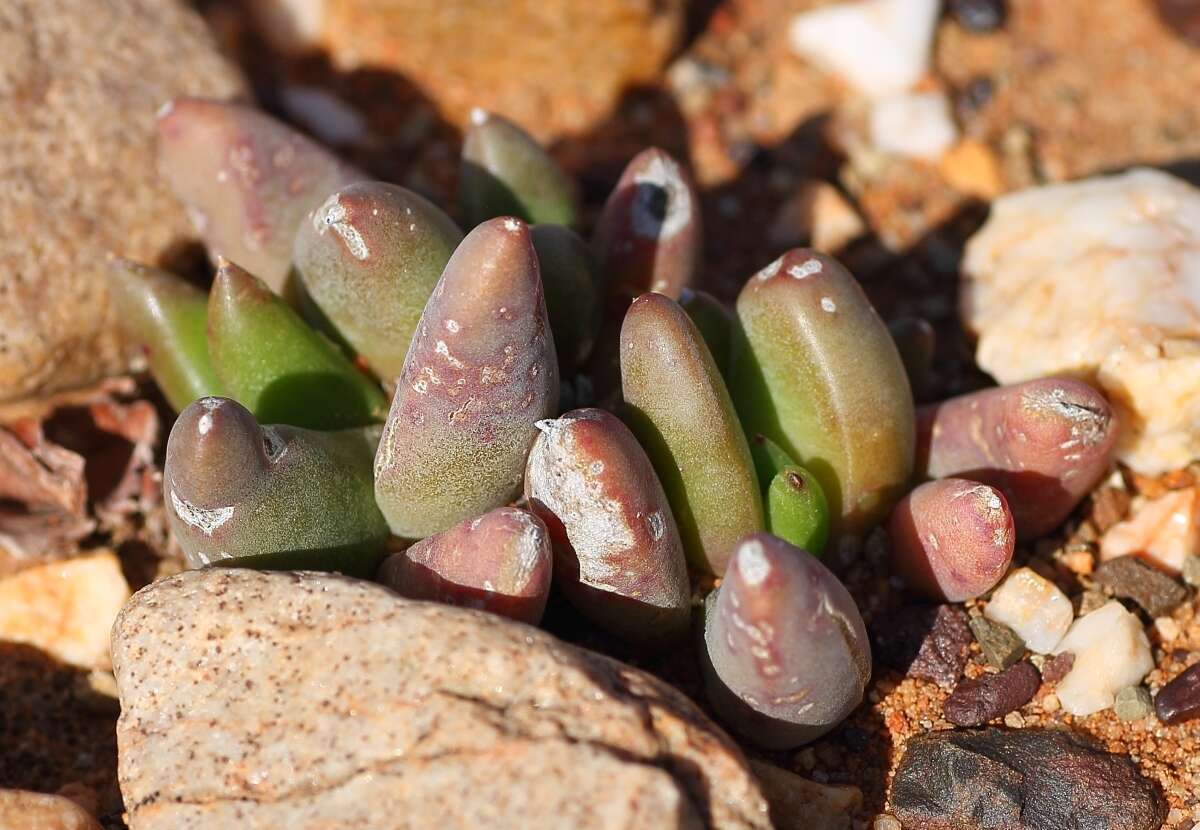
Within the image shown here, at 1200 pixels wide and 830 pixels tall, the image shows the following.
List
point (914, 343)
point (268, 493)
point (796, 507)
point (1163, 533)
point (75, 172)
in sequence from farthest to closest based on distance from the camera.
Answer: point (75, 172)
point (914, 343)
point (1163, 533)
point (796, 507)
point (268, 493)

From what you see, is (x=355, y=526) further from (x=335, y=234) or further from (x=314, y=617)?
(x=335, y=234)

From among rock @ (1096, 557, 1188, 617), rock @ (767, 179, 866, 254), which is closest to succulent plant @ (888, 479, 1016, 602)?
rock @ (1096, 557, 1188, 617)

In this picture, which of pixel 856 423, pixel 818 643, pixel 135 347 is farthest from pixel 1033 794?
pixel 135 347

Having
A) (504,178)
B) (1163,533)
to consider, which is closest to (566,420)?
(504,178)

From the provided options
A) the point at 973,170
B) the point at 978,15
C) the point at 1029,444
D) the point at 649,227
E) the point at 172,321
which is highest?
the point at 172,321

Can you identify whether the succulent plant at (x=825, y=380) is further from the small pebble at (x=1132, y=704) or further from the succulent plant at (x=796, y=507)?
the small pebble at (x=1132, y=704)

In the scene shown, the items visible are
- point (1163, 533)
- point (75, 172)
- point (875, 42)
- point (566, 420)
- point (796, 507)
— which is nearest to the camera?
→ point (566, 420)

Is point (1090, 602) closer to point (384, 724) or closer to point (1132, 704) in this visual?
point (1132, 704)
